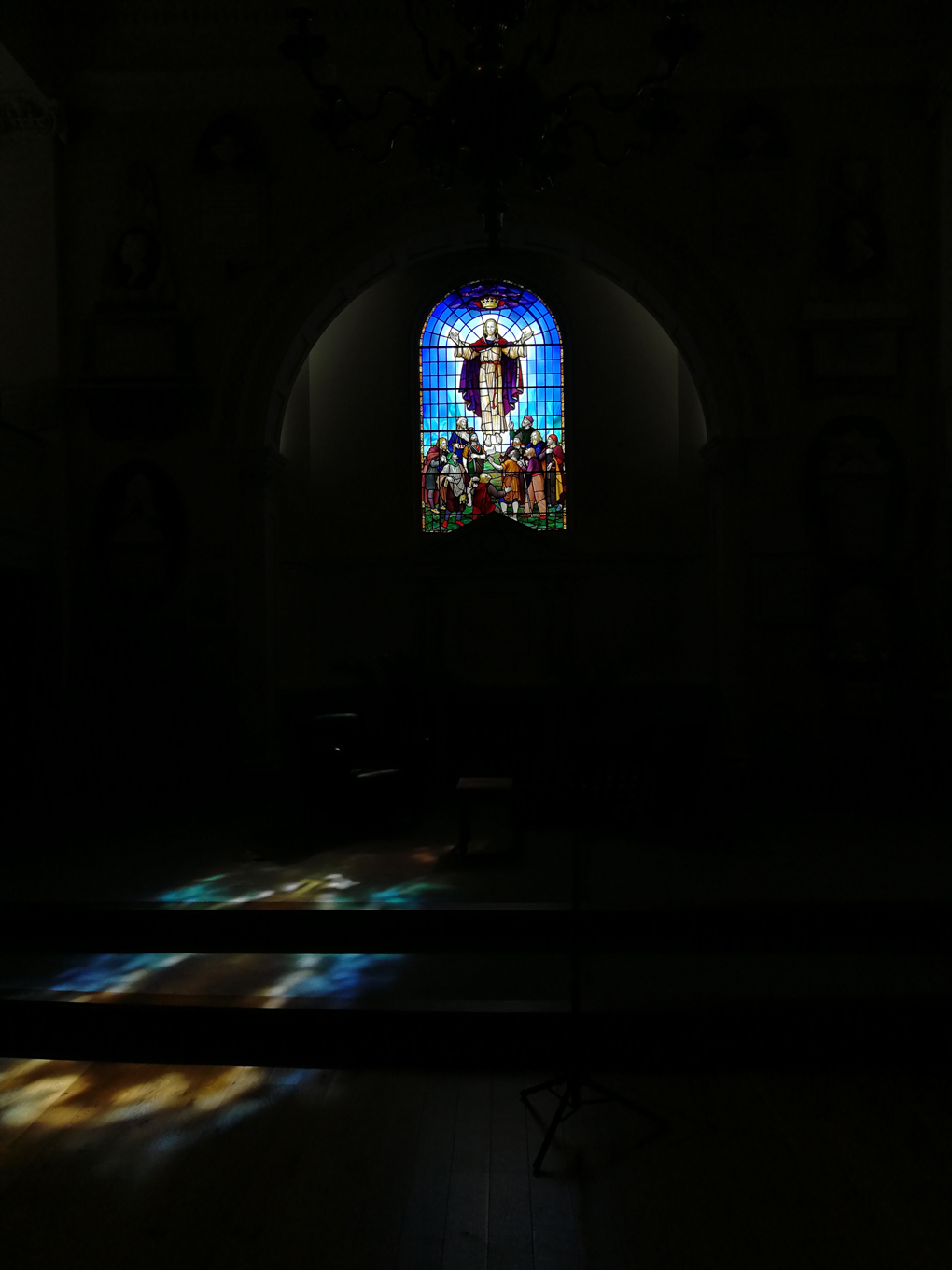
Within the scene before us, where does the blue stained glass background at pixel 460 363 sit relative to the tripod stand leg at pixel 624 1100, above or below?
above

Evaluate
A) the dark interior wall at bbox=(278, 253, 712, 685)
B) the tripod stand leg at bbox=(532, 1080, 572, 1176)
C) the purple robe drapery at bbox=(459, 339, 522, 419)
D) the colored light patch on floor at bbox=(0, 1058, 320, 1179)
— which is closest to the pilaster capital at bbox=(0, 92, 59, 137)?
the dark interior wall at bbox=(278, 253, 712, 685)

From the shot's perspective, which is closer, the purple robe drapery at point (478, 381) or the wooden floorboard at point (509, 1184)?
the wooden floorboard at point (509, 1184)

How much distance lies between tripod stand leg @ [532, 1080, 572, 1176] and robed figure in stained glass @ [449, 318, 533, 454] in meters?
8.44

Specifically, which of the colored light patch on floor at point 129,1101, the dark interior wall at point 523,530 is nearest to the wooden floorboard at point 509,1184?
the colored light patch on floor at point 129,1101

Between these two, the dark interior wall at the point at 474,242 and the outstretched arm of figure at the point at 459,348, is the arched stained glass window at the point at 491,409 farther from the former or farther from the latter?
the dark interior wall at the point at 474,242

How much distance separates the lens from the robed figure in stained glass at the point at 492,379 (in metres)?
10.6

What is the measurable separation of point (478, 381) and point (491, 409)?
13.6 inches

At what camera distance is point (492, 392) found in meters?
10.7

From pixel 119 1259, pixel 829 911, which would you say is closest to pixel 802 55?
pixel 829 911

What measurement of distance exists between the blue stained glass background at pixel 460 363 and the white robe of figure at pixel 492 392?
0.37ft

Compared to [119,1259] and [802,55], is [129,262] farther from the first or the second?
[119,1259]

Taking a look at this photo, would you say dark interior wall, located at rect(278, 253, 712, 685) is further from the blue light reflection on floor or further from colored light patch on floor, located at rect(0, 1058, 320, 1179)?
colored light patch on floor, located at rect(0, 1058, 320, 1179)

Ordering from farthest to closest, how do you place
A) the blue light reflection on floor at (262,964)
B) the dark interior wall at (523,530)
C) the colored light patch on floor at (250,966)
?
the dark interior wall at (523,530)
the blue light reflection on floor at (262,964)
the colored light patch on floor at (250,966)

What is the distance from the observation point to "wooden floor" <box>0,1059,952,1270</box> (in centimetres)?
220
